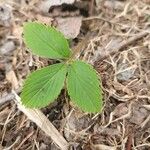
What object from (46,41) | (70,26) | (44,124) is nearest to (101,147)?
(44,124)

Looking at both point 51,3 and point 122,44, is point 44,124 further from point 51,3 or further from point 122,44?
point 51,3

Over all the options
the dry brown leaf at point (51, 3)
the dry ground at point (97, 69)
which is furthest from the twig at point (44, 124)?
the dry brown leaf at point (51, 3)

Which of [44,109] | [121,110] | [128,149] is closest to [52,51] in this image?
[44,109]

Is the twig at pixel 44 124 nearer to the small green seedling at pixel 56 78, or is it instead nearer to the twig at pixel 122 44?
the small green seedling at pixel 56 78

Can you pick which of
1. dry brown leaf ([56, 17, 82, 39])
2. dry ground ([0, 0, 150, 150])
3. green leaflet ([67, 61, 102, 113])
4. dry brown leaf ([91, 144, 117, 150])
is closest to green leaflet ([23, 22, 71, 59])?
green leaflet ([67, 61, 102, 113])

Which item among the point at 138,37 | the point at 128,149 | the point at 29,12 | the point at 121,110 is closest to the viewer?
the point at 128,149

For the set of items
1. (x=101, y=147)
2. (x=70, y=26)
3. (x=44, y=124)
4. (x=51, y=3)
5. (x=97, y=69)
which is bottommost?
(x=101, y=147)

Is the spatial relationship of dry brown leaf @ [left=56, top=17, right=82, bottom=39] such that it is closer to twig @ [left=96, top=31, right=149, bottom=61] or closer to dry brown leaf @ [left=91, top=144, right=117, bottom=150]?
twig @ [left=96, top=31, right=149, bottom=61]

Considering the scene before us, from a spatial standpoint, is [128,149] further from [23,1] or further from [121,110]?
[23,1]
